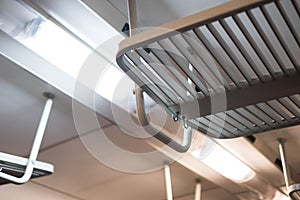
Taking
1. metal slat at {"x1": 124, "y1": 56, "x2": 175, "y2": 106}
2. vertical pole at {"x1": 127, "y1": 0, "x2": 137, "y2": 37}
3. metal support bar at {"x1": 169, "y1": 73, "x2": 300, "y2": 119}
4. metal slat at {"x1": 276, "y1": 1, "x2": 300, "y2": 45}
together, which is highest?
vertical pole at {"x1": 127, "y1": 0, "x2": 137, "y2": 37}

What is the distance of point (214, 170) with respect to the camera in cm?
269

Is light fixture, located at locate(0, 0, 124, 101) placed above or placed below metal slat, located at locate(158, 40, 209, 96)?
above

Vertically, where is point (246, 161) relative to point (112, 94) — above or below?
above

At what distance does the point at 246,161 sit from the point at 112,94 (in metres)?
1.24

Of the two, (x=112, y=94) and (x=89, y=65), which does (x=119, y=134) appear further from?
(x=89, y=65)

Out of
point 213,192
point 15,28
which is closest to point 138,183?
point 213,192

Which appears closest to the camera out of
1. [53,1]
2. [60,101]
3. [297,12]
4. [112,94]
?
[297,12]


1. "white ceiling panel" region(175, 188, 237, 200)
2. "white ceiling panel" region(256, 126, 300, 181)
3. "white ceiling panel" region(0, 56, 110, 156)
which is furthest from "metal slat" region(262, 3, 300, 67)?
"white ceiling panel" region(175, 188, 237, 200)

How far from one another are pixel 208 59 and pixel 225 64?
1.6 inches

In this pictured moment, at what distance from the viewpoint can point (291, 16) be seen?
870mm

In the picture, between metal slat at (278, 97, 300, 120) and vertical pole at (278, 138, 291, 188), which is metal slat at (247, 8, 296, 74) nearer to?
metal slat at (278, 97, 300, 120)

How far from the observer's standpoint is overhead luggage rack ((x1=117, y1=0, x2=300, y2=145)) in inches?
32.2

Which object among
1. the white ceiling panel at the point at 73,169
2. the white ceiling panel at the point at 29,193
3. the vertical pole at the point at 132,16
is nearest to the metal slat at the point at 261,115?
the vertical pole at the point at 132,16

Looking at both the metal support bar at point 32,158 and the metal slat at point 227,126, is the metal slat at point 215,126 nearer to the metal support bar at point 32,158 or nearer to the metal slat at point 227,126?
the metal slat at point 227,126
